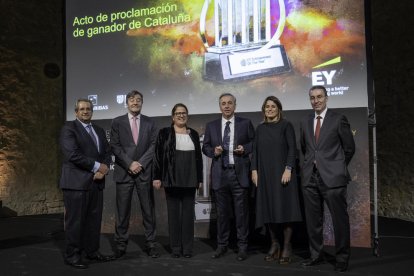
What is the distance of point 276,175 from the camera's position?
3396 millimetres

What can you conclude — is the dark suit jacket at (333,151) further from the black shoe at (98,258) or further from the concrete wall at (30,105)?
the concrete wall at (30,105)

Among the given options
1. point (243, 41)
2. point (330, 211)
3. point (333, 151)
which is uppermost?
point (243, 41)

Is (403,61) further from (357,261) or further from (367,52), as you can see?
(357,261)

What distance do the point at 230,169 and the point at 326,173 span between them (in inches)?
33.0

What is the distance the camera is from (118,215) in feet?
12.0

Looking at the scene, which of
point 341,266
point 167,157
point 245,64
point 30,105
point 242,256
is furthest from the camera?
point 30,105

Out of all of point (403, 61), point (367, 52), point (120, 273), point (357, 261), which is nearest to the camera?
point (120, 273)

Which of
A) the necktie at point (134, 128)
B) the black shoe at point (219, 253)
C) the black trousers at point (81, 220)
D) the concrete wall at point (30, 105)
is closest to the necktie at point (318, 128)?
the black shoe at point (219, 253)

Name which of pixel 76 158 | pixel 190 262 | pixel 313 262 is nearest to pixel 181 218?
pixel 190 262

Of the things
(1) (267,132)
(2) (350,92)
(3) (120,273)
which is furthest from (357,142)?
(3) (120,273)

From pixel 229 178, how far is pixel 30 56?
5.30m

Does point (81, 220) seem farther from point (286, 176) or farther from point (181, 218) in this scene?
point (286, 176)

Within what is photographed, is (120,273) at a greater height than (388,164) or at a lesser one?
lesser

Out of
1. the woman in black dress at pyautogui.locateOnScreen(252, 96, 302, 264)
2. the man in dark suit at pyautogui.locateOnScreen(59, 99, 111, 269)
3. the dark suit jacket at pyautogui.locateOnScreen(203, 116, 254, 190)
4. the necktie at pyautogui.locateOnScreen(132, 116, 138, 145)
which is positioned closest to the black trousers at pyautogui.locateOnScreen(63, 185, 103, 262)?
the man in dark suit at pyautogui.locateOnScreen(59, 99, 111, 269)
